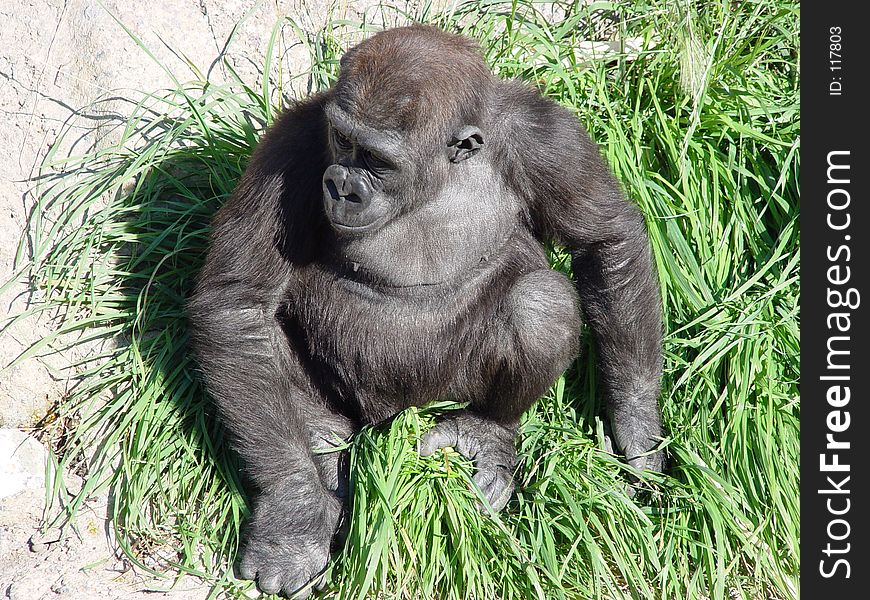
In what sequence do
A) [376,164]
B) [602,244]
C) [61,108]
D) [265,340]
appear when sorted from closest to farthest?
[376,164] → [265,340] → [602,244] → [61,108]

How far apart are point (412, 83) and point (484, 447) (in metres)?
1.83

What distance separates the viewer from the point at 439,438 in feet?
15.7

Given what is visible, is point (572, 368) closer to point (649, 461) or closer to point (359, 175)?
point (649, 461)

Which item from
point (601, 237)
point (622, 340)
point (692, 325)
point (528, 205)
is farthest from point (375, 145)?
point (692, 325)

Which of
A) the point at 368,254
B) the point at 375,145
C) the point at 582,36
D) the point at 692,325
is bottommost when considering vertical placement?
the point at 692,325

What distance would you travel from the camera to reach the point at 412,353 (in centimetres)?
464

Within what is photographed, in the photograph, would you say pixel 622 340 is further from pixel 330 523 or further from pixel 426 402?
pixel 330 523

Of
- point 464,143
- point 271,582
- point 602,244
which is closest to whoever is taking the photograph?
point 464,143

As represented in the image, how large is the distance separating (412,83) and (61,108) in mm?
2287

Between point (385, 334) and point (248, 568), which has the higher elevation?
point (385, 334)

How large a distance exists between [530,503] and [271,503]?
122cm

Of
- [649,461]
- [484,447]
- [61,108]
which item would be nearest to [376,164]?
[484,447]

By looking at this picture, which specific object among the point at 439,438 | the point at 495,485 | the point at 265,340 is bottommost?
the point at 495,485

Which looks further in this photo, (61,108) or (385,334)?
(61,108)
